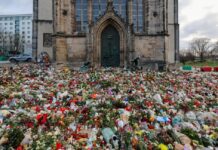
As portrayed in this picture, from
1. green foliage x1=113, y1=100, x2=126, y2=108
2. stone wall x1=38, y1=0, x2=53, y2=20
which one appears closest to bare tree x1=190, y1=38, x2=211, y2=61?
stone wall x1=38, y1=0, x2=53, y2=20

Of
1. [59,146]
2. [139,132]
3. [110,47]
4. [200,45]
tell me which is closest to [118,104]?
[139,132]

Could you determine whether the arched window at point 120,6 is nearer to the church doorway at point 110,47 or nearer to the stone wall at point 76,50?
the church doorway at point 110,47

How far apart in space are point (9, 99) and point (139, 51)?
11.6 meters

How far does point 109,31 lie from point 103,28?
51cm

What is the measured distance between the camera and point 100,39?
54.9 ft

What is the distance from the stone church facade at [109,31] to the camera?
53.5 feet

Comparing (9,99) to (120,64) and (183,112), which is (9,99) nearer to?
(183,112)

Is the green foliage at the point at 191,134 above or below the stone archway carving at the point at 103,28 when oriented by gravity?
below

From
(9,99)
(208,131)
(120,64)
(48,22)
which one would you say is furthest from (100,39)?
(208,131)

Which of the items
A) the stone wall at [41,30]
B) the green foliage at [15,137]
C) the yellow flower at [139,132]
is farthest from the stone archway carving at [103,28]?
the green foliage at [15,137]

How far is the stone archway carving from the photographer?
16.3m

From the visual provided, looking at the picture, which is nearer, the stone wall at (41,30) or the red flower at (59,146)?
the red flower at (59,146)

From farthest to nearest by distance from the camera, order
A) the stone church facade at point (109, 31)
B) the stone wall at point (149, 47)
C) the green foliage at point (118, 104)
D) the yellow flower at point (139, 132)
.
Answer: the stone wall at point (149, 47) < the stone church facade at point (109, 31) < the green foliage at point (118, 104) < the yellow flower at point (139, 132)

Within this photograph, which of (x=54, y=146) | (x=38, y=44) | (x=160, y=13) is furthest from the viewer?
(x=38, y=44)
